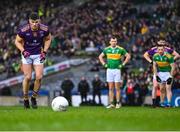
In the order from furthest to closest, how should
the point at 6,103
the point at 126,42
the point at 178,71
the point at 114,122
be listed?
the point at 126,42 < the point at 6,103 < the point at 178,71 < the point at 114,122

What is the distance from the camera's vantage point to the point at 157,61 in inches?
914

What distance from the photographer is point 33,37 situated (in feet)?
65.6

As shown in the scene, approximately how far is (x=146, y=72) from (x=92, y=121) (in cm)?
2279

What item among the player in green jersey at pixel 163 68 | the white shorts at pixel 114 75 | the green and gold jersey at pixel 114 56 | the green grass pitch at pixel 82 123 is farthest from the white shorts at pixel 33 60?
the player in green jersey at pixel 163 68

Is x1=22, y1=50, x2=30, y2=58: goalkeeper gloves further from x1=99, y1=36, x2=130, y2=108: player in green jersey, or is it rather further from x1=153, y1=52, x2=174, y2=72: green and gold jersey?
x1=153, y1=52, x2=174, y2=72: green and gold jersey

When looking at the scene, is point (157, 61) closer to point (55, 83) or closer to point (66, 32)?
point (55, 83)

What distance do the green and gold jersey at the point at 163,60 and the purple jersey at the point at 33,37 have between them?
4826 millimetres

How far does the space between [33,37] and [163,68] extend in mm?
5517

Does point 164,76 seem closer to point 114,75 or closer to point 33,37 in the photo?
point 114,75

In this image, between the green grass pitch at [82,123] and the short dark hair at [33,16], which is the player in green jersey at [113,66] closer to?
the short dark hair at [33,16]

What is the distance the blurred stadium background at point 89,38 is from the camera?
130ft

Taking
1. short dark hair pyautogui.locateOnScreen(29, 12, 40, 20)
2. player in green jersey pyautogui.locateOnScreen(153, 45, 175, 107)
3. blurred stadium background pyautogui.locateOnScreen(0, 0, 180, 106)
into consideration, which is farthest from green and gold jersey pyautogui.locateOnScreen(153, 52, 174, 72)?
blurred stadium background pyautogui.locateOnScreen(0, 0, 180, 106)

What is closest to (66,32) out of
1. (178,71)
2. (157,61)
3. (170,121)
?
Answer: (178,71)

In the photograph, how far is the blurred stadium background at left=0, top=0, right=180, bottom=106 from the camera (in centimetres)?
3953
